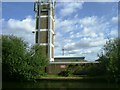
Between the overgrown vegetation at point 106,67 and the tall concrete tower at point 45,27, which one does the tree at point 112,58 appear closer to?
the overgrown vegetation at point 106,67

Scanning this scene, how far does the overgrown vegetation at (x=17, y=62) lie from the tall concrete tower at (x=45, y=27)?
18.3m

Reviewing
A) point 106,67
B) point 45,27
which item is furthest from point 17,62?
point 45,27

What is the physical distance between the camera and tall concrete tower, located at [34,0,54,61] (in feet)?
179

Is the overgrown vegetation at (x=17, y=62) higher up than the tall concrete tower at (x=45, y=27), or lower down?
lower down

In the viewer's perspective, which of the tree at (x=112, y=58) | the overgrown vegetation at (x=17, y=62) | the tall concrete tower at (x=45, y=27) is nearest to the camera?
the tree at (x=112, y=58)

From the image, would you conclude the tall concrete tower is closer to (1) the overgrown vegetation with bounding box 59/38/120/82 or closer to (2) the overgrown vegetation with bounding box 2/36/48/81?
(1) the overgrown vegetation with bounding box 59/38/120/82

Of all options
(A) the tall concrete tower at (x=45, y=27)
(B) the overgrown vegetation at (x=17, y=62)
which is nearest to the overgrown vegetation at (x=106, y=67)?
(B) the overgrown vegetation at (x=17, y=62)

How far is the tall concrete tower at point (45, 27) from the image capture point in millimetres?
54656

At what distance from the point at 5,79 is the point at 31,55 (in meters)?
4.59

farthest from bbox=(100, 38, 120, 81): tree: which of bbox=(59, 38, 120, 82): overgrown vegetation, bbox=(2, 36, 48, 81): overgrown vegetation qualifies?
bbox=(2, 36, 48, 81): overgrown vegetation

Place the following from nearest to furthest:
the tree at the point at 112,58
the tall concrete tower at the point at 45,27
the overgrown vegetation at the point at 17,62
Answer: the tree at the point at 112,58
the overgrown vegetation at the point at 17,62
the tall concrete tower at the point at 45,27

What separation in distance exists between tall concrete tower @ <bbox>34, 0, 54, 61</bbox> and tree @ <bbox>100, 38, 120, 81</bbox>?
61.7 ft

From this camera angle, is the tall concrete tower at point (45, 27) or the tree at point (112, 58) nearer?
the tree at point (112, 58)

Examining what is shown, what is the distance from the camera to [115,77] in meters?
33.1
